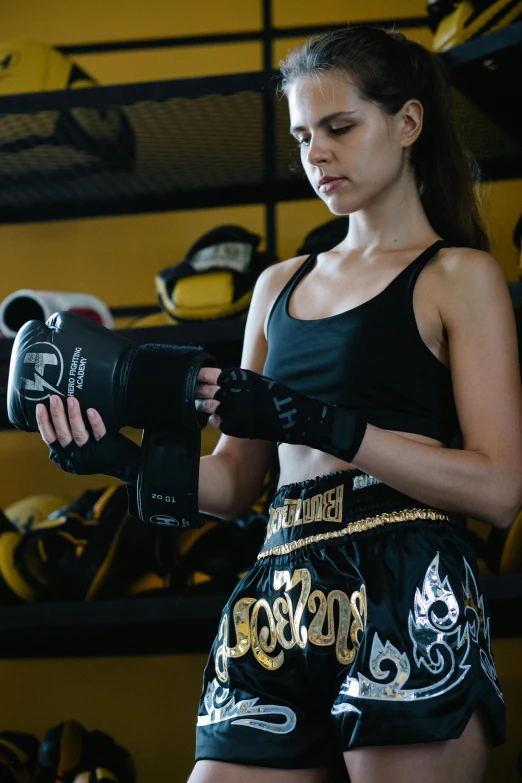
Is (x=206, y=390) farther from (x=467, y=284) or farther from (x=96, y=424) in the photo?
(x=467, y=284)

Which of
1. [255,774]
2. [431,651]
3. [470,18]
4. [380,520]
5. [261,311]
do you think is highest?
[470,18]

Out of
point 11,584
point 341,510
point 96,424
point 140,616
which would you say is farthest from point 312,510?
point 11,584

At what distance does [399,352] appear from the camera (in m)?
1.09

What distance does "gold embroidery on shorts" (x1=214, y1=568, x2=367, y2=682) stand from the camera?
1.00 meters

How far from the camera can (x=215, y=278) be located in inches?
67.9

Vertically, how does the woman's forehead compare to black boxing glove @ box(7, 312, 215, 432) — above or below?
above

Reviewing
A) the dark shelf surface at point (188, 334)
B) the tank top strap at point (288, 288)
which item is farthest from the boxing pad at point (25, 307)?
the tank top strap at point (288, 288)

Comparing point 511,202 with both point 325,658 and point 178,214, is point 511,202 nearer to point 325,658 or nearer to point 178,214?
point 178,214

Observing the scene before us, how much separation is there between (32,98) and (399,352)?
0.89 m

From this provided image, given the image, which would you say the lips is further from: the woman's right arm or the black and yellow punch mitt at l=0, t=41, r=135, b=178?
the black and yellow punch mitt at l=0, t=41, r=135, b=178

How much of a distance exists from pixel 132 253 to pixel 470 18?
0.88 metres

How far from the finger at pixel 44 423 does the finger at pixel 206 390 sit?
0.51 ft

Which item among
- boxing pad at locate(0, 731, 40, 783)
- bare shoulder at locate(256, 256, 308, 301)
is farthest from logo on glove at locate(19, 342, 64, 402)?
boxing pad at locate(0, 731, 40, 783)

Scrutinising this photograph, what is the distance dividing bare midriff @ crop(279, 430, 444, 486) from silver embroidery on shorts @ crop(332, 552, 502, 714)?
136 millimetres
